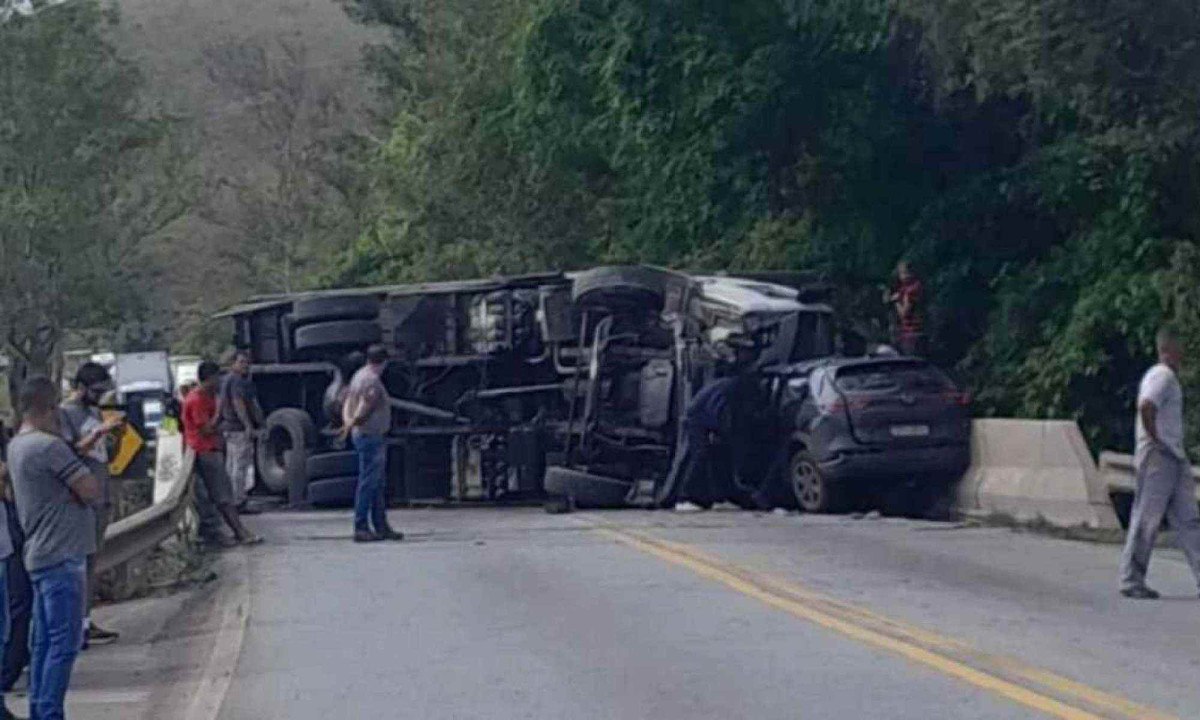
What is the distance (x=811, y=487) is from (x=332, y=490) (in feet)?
21.8

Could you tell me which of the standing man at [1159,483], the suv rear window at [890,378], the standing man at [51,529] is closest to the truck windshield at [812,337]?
the suv rear window at [890,378]

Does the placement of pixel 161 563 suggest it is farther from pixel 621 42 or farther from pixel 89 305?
pixel 89 305

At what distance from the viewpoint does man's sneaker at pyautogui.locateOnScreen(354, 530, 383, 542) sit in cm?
2269

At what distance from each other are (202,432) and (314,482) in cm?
603

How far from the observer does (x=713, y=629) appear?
14.8 meters

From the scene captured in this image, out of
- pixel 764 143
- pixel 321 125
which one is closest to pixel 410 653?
pixel 764 143

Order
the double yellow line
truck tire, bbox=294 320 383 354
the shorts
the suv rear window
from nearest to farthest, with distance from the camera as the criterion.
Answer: the double yellow line → the shorts → the suv rear window → truck tire, bbox=294 320 383 354

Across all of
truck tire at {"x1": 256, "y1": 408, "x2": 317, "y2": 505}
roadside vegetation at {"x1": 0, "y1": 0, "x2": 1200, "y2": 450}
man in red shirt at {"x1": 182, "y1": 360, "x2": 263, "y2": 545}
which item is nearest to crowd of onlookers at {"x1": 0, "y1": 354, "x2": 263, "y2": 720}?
man in red shirt at {"x1": 182, "y1": 360, "x2": 263, "y2": 545}

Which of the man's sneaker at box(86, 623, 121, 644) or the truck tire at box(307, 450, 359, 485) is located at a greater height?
the man's sneaker at box(86, 623, 121, 644)

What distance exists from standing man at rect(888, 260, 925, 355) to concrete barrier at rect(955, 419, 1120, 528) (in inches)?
186

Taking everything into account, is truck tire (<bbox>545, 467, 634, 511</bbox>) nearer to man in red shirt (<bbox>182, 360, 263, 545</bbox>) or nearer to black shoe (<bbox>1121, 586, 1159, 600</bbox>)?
man in red shirt (<bbox>182, 360, 263, 545</bbox>)

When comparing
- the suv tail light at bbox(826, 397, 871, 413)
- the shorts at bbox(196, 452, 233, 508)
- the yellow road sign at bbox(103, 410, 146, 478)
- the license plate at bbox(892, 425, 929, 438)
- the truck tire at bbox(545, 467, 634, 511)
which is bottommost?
the truck tire at bbox(545, 467, 634, 511)

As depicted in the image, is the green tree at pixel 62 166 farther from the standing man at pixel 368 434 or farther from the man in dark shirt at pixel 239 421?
the standing man at pixel 368 434

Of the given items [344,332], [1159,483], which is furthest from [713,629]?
[344,332]
